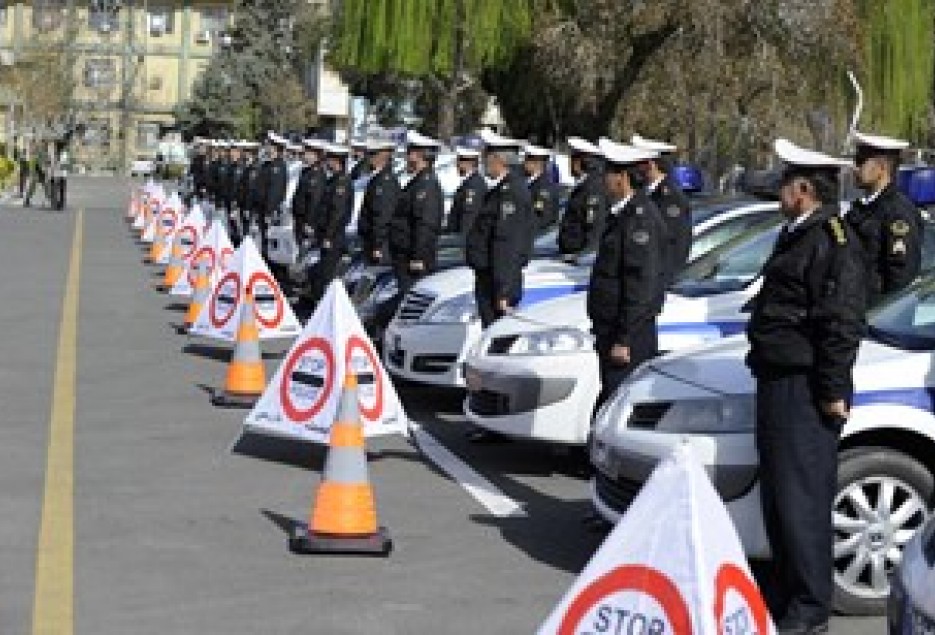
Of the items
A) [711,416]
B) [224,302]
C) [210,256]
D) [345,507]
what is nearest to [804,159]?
[711,416]

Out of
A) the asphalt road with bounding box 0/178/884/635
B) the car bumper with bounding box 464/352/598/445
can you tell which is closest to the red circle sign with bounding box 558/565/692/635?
the asphalt road with bounding box 0/178/884/635

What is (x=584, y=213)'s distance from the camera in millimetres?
13219

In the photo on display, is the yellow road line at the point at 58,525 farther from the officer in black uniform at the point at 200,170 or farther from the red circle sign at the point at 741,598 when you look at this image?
the officer in black uniform at the point at 200,170

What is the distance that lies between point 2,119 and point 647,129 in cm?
7721

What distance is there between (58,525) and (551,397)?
269 centimetres

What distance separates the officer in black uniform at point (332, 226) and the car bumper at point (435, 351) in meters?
4.69

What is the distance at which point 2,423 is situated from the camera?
440 inches

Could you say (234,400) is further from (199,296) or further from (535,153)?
(199,296)

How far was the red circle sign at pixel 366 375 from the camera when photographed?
10039 mm

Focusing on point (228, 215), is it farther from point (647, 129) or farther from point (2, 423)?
point (2, 423)

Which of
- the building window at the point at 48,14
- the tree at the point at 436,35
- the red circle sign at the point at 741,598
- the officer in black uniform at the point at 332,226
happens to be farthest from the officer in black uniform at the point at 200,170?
the building window at the point at 48,14

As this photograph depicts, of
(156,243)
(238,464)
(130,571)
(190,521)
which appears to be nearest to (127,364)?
(238,464)

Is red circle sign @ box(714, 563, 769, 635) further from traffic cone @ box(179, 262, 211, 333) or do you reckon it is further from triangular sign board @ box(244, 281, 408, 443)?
traffic cone @ box(179, 262, 211, 333)

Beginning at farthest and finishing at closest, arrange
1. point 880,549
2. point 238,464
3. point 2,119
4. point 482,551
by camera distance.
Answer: point 2,119
point 238,464
point 482,551
point 880,549
